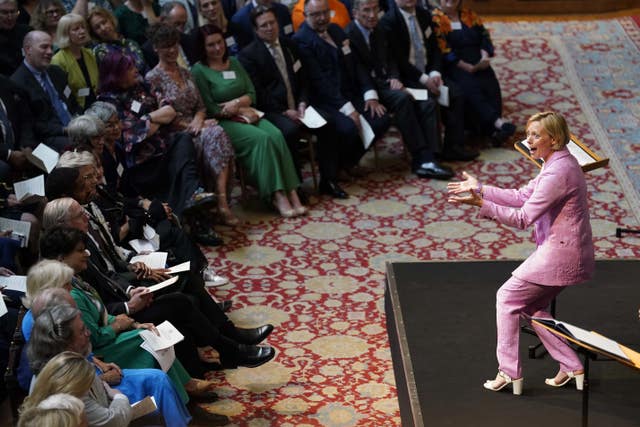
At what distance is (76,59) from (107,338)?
3.39 meters

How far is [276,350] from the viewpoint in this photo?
644 cm

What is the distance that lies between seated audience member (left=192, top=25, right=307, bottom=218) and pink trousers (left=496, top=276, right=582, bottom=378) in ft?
11.1

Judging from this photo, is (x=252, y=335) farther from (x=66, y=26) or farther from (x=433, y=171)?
(x=433, y=171)

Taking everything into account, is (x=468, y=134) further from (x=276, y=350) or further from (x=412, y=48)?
(x=276, y=350)

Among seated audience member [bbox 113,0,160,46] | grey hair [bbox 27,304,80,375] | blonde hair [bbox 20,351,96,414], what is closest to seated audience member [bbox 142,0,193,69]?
seated audience member [bbox 113,0,160,46]

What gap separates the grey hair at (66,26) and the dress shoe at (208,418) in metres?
3.51

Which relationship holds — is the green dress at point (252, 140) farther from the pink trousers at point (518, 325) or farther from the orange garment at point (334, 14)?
the pink trousers at point (518, 325)

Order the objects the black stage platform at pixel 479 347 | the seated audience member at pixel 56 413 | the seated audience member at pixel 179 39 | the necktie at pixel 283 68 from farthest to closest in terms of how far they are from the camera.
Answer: the necktie at pixel 283 68 → the seated audience member at pixel 179 39 → the black stage platform at pixel 479 347 → the seated audience member at pixel 56 413

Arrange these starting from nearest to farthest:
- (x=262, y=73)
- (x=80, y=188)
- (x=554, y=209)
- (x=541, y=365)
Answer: (x=554, y=209) → (x=541, y=365) → (x=80, y=188) → (x=262, y=73)

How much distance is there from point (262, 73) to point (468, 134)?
2367 millimetres

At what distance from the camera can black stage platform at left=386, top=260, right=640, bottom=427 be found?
514 centimetres

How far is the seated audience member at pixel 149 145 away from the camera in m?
7.60

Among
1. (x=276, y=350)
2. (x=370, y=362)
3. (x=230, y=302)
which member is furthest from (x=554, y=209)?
(x=230, y=302)

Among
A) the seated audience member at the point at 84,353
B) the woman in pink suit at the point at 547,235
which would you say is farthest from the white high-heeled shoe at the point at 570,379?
the seated audience member at the point at 84,353
